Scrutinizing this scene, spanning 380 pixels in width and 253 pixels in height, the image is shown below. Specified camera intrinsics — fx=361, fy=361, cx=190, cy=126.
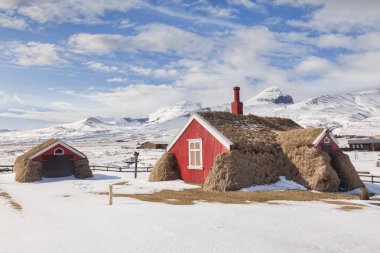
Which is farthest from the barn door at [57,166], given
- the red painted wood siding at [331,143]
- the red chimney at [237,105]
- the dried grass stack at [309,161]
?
the red painted wood siding at [331,143]

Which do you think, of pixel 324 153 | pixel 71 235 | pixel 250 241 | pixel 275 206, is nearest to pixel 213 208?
pixel 275 206

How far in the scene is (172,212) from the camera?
512 inches

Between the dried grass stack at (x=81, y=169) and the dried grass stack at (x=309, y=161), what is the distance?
18.5 meters


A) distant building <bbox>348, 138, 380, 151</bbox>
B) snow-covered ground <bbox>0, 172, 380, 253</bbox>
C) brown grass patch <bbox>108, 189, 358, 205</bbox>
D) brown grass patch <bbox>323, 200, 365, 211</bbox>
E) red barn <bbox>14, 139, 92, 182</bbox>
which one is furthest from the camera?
distant building <bbox>348, 138, 380, 151</bbox>

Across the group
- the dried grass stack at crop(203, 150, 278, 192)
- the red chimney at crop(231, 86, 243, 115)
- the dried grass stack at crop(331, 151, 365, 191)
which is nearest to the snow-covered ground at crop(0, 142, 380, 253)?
the dried grass stack at crop(203, 150, 278, 192)

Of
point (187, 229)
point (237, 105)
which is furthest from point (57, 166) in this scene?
point (187, 229)

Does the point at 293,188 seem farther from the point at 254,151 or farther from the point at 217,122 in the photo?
the point at 217,122

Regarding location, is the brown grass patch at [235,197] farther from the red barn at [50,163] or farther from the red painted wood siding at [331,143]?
the red barn at [50,163]

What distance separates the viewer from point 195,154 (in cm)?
2602

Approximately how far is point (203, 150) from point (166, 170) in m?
3.76

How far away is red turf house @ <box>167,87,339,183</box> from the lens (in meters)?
23.9

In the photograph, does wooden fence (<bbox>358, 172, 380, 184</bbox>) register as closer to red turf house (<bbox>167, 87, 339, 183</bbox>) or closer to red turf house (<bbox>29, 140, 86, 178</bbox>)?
red turf house (<bbox>167, 87, 339, 183</bbox>)

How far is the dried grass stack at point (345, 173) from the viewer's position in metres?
23.5

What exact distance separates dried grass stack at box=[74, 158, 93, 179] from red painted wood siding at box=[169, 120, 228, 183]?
10.2 m
